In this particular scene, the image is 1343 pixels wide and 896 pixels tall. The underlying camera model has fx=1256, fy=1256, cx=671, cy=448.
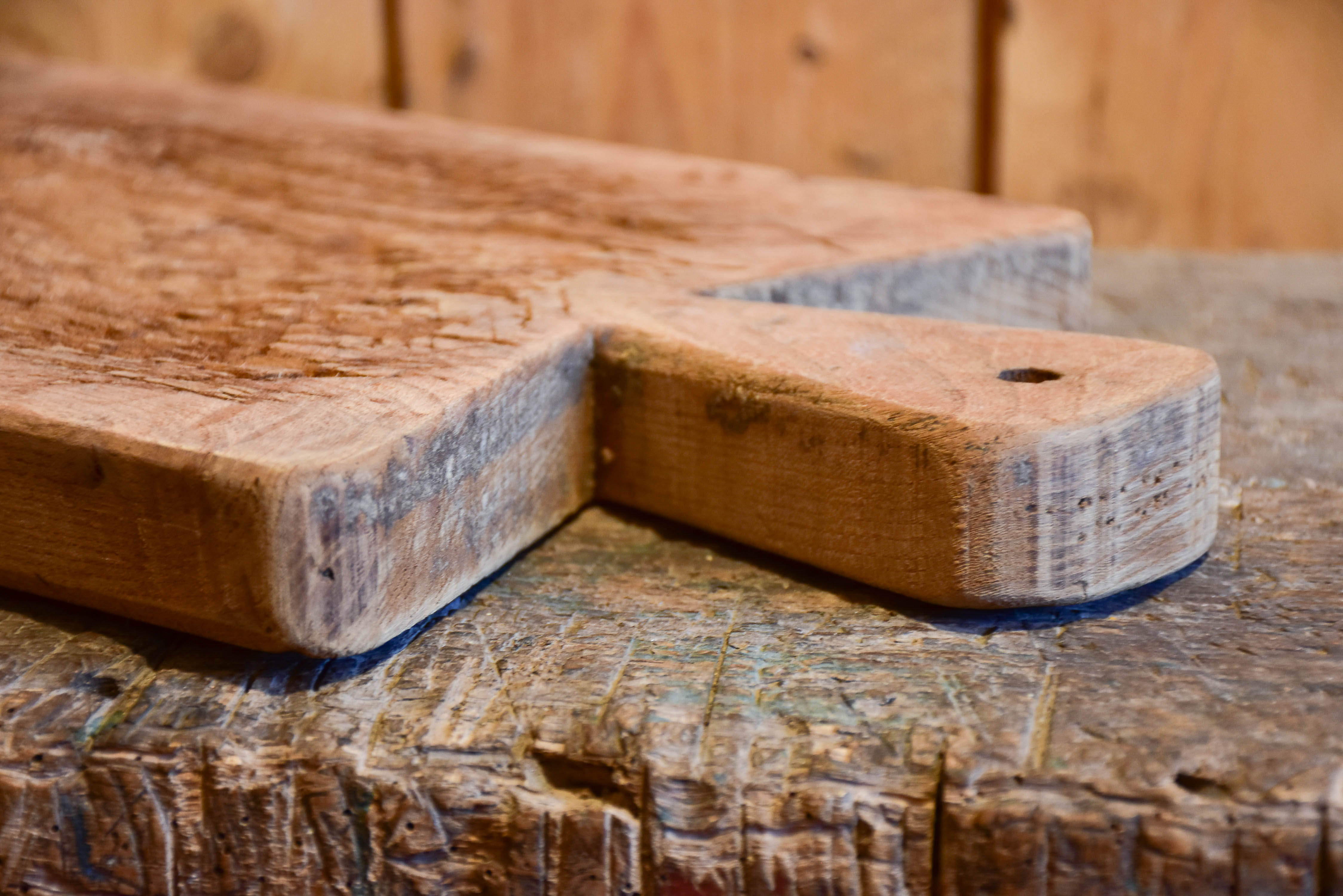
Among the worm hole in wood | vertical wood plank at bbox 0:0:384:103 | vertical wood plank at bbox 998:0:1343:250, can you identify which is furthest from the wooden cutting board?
vertical wood plank at bbox 0:0:384:103

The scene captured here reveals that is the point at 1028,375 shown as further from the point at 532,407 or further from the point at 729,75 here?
the point at 729,75

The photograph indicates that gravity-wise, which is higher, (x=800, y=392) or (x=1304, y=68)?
(x=1304, y=68)

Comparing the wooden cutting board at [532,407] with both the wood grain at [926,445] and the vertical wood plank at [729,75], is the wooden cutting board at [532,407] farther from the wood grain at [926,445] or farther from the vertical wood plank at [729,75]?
the vertical wood plank at [729,75]

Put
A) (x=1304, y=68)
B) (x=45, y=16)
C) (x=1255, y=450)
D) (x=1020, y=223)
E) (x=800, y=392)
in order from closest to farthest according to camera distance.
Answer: (x=800, y=392)
(x=1255, y=450)
(x=1020, y=223)
(x=1304, y=68)
(x=45, y=16)

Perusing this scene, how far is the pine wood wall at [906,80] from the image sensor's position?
1596 millimetres

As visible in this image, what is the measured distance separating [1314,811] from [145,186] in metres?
0.97

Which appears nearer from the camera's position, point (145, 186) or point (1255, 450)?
point (1255, 450)

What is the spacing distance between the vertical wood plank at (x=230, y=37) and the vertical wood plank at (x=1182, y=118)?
0.88 m

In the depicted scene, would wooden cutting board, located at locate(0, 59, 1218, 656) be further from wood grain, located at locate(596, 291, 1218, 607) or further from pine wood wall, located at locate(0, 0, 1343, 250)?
pine wood wall, located at locate(0, 0, 1343, 250)

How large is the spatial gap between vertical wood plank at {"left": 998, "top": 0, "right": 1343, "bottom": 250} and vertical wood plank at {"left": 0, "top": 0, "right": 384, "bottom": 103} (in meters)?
0.88

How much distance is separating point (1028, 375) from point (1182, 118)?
1.11m

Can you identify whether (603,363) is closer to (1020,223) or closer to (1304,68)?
(1020,223)

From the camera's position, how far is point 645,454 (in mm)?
766

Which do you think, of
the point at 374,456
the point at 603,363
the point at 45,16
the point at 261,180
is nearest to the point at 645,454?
the point at 603,363
